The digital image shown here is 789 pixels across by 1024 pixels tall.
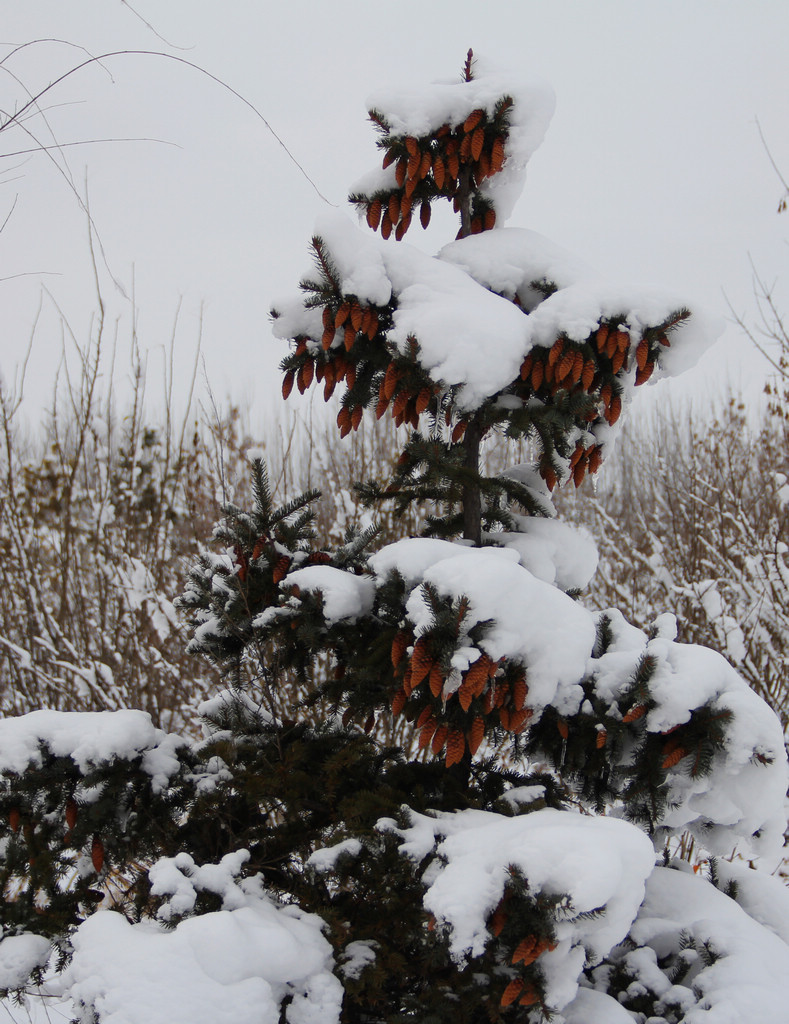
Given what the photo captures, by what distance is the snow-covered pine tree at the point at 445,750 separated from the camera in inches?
64.9

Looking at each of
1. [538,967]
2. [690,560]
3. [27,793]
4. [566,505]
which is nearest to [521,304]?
[538,967]

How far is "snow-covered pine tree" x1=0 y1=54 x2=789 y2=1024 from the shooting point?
5.41 ft

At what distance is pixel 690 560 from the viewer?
6.35 metres

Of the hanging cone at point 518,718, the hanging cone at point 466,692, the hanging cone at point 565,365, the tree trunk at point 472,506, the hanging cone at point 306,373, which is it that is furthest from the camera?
the tree trunk at point 472,506

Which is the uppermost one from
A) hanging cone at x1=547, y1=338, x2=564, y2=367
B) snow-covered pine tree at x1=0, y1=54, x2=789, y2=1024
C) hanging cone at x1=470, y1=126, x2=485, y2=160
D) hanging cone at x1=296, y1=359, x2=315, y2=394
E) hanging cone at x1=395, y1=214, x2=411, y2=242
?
hanging cone at x1=470, y1=126, x2=485, y2=160

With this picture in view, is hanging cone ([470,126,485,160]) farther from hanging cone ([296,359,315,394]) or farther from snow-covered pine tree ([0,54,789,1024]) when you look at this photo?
hanging cone ([296,359,315,394])

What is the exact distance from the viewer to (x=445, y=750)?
2.11 meters

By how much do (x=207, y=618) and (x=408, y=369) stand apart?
1235 millimetres

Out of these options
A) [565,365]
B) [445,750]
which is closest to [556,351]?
[565,365]

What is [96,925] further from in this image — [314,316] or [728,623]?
[728,623]

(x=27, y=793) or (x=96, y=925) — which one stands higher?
(x=27, y=793)

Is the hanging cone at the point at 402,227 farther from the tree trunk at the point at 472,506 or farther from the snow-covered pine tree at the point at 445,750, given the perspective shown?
the tree trunk at the point at 472,506

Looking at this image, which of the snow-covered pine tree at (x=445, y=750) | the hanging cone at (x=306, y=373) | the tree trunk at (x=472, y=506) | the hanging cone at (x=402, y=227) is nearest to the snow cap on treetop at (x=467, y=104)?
the snow-covered pine tree at (x=445, y=750)

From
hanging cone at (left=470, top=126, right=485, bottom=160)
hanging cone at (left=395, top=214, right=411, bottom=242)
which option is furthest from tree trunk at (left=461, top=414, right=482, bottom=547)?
hanging cone at (left=470, top=126, right=485, bottom=160)
